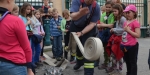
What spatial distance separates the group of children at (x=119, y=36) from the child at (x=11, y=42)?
300 cm

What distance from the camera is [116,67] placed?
6.71m

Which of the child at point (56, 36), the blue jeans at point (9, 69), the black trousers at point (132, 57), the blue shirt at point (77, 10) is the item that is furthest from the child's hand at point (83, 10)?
the child at point (56, 36)

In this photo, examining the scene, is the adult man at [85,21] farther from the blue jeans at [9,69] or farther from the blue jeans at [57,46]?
the blue jeans at [57,46]

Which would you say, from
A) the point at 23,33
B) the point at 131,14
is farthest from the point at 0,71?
the point at 131,14

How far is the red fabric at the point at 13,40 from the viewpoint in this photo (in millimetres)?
3180

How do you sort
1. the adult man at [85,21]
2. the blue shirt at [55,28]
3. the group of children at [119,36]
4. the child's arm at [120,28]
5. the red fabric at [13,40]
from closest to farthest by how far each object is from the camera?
the red fabric at [13,40] < the adult man at [85,21] < the group of children at [119,36] < the child's arm at [120,28] < the blue shirt at [55,28]

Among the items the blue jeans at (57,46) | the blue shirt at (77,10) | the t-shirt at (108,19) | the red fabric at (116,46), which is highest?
the blue shirt at (77,10)

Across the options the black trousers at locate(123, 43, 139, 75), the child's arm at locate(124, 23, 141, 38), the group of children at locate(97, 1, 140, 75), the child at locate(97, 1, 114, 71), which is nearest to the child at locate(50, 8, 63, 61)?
the group of children at locate(97, 1, 140, 75)

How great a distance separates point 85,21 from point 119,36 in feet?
3.95

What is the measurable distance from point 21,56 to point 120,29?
11.7 ft

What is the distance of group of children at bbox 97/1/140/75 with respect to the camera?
5.87 meters

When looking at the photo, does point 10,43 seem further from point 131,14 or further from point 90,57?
point 131,14

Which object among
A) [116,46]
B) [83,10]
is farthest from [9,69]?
[116,46]

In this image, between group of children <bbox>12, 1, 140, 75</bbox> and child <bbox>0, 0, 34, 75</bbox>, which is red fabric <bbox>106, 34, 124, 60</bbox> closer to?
group of children <bbox>12, 1, 140, 75</bbox>
